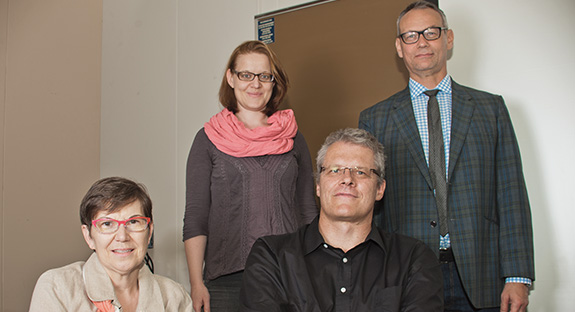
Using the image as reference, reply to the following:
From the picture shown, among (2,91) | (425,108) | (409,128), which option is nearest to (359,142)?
(409,128)

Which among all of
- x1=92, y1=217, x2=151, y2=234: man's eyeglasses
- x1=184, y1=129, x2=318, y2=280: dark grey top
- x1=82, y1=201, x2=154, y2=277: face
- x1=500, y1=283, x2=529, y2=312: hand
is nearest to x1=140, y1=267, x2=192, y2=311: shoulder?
x1=82, y1=201, x2=154, y2=277: face

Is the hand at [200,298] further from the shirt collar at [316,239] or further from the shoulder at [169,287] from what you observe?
the shirt collar at [316,239]

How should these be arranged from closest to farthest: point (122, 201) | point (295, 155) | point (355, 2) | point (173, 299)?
1. point (122, 201)
2. point (173, 299)
3. point (295, 155)
4. point (355, 2)

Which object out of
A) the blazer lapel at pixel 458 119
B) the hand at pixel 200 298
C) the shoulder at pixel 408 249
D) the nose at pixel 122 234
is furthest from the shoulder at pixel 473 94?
the nose at pixel 122 234

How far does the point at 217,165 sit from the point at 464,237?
41.7 inches

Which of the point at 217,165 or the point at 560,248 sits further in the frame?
the point at 560,248

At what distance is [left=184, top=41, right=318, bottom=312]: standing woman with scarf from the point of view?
2.16m

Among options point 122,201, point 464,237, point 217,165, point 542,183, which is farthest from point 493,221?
point 122,201

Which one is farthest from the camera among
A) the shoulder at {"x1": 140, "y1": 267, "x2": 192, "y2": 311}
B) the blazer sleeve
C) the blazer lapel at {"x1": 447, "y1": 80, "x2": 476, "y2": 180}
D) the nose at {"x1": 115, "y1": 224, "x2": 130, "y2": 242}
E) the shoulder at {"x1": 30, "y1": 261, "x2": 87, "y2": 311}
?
the blazer lapel at {"x1": 447, "y1": 80, "x2": 476, "y2": 180}

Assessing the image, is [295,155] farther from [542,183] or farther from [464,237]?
[542,183]

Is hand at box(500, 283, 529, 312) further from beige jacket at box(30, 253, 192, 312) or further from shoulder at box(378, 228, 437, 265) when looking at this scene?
beige jacket at box(30, 253, 192, 312)

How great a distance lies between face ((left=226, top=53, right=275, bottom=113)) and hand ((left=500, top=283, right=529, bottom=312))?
4.16 feet

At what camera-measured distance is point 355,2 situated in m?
3.01

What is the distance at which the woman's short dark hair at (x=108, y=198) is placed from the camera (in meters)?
1.66
